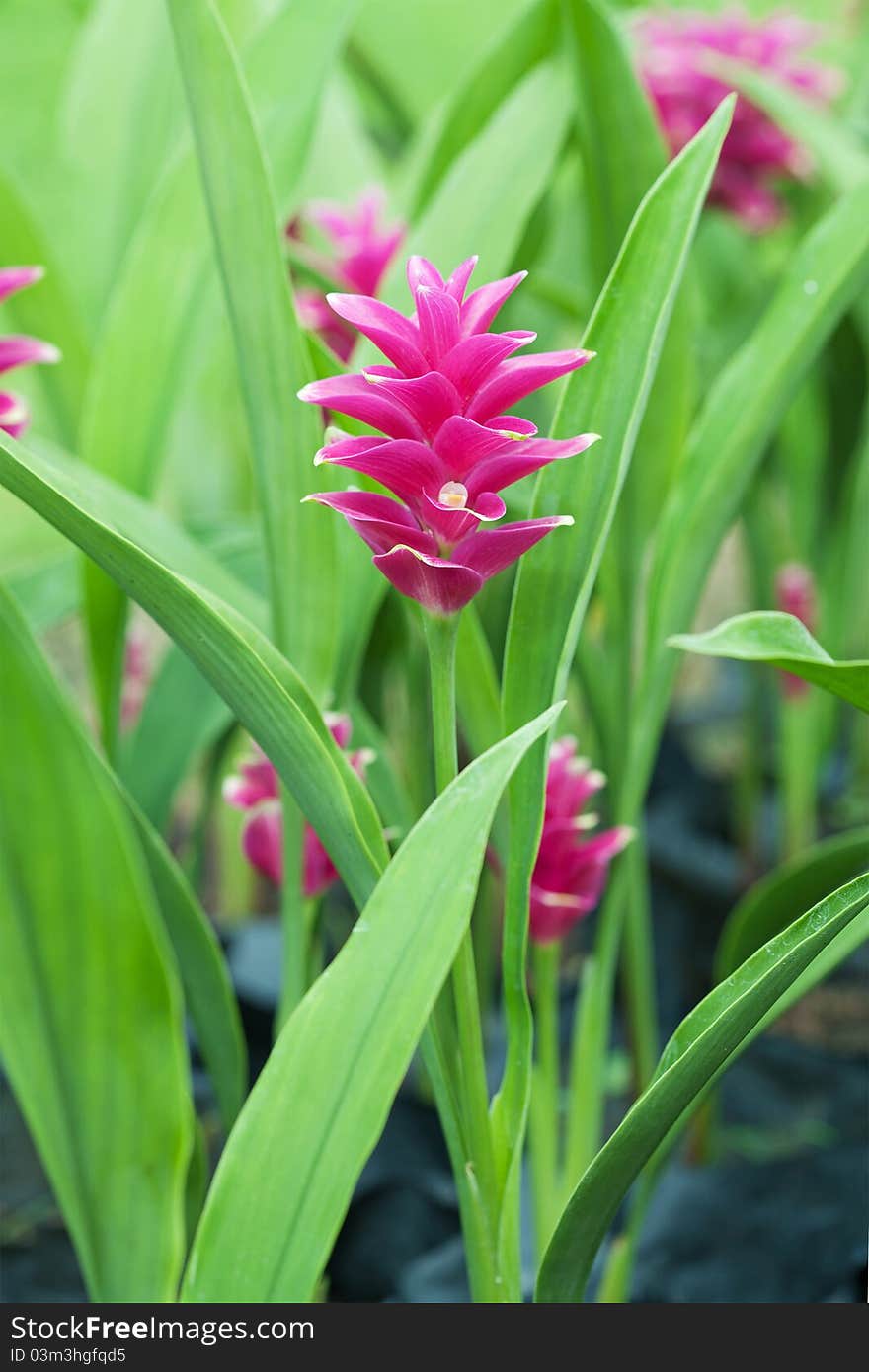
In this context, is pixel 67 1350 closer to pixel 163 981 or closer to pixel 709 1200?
pixel 163 981

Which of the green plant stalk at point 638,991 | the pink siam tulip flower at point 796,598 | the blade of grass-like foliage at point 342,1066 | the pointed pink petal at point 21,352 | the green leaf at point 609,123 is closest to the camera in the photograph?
the blade of grass-like foliage at point 342,1066

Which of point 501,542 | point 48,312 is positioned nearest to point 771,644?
point 501,542

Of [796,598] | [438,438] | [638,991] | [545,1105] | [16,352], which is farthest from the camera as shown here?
[796,598]

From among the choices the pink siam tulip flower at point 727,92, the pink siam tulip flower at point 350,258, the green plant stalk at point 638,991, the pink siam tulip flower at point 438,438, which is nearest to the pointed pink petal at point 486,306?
the pink siam tulip flower at point 438,438

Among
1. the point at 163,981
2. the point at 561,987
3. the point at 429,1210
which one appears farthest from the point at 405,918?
the point at 561,987

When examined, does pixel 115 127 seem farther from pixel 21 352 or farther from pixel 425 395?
pixel 425 395

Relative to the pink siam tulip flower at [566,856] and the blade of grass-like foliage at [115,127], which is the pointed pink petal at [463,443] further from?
the blade of grass-like foliage at [115,127]
